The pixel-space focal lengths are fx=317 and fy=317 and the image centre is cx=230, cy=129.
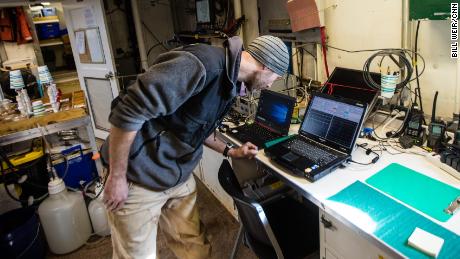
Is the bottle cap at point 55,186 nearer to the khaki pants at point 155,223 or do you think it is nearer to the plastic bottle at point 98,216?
the plastic bottle at point 98,216

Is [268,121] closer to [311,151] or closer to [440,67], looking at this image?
[311,151]

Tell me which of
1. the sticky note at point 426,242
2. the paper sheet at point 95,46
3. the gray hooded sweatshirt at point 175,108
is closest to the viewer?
the sticky note at point 426,242

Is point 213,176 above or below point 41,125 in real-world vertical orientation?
below

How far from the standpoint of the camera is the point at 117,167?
1152mm

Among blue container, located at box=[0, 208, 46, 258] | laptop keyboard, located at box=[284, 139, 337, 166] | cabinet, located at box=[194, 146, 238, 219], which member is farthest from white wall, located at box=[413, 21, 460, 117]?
blue container, located at box=[0, 208, 46, 258]

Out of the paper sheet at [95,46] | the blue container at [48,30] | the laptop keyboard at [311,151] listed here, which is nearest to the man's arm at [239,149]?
the laptop keyboard at [311,151]

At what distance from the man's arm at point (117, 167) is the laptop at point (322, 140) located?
27.0 inches

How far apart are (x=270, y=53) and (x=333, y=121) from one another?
56 cm

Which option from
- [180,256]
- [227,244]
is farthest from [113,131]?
[227,244]

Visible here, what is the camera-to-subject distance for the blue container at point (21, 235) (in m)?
1.74

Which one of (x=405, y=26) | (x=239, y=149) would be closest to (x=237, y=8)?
(x=405, y=26)

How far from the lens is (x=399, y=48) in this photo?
66.9 inches

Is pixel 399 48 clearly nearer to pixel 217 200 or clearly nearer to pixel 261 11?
pixel 261 11

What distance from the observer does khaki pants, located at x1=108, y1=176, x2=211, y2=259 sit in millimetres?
1315
